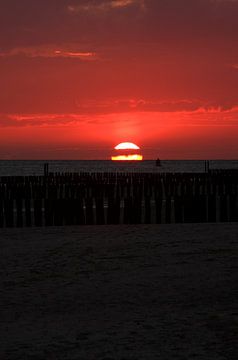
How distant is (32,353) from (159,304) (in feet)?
6.13

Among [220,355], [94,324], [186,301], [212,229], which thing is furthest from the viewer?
[212,229]

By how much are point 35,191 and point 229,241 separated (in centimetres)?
1281

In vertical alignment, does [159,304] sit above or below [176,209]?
below

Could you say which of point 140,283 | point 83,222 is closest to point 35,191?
point 83,222

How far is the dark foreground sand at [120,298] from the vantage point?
15.4ft

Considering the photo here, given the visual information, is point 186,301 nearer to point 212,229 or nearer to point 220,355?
point 220,355

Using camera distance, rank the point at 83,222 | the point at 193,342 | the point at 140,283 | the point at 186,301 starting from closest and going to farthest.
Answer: the point at 193,342
the point at 186,301
the point at 140,283
the point at 83,222

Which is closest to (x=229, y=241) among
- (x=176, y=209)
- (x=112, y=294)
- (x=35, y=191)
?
(x=176, y=209)

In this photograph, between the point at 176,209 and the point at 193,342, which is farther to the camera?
the point at 176,209

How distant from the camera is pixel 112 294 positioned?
653 cm

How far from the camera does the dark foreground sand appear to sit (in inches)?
184

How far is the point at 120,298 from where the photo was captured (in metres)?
6.32

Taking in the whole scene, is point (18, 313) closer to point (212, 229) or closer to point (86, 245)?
point (86, 245)

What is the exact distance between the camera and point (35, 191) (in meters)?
22.4
